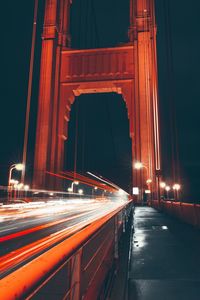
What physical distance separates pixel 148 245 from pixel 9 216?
711 centimetres

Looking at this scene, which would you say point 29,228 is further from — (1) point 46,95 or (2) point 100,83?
(2) point 100,83

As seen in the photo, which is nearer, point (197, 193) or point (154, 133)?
point (154, 133)

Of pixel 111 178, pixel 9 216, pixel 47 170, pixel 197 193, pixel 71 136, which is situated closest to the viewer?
pixel 9 216

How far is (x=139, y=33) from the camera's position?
35.3m

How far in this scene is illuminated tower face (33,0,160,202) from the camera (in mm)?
30828

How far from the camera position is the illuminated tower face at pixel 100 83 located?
30.8 meters

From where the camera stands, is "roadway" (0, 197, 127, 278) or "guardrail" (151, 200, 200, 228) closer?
"roadway" (0, 197, 127, 278)

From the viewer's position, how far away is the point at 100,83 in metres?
33.9

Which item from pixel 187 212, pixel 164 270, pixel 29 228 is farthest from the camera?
pixel 187 212

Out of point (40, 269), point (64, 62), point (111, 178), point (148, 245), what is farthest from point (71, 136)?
point (40, 269)

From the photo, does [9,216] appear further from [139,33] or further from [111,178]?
[111,178]

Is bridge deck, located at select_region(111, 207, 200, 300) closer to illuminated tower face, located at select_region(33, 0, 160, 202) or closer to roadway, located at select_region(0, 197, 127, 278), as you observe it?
roadway, located at select_region(0, 197, 127, 278)

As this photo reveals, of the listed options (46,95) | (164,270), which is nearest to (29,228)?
(164,270)

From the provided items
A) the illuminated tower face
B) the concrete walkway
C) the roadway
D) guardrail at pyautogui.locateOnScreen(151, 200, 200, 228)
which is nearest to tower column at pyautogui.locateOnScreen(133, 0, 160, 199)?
the illuminated tower face
